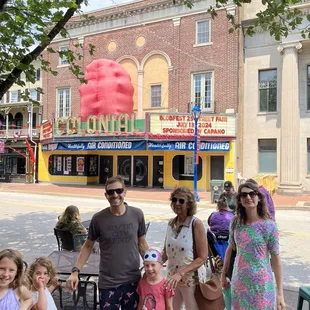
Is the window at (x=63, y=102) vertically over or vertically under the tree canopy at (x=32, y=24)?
over

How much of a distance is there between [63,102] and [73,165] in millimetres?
5040

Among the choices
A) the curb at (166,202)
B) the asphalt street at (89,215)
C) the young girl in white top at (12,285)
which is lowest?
the asphalt street at (89,215)

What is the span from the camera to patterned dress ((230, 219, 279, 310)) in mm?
3020

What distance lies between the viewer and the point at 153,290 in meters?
3.09

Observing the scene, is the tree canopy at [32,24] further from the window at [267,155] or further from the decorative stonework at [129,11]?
the decorative stonework at [129,11]

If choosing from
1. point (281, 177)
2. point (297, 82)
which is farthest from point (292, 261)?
point (297, 82)

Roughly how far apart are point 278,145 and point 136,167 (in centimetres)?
966

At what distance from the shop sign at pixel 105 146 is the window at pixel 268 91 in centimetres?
758

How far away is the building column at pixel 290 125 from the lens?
→ 1956 cm

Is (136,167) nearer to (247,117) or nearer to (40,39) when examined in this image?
→ (247,117)

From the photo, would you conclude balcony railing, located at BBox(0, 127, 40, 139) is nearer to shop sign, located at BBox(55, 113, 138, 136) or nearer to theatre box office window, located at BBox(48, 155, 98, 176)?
theatre box office window, located at BBox(48, 155, 98, 176)

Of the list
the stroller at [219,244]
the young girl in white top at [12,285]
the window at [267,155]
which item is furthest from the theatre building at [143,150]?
the young girl in white top at [12,285]

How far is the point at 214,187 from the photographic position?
54.3 ft

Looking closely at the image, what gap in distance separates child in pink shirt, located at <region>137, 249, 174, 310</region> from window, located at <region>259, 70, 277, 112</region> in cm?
1944
